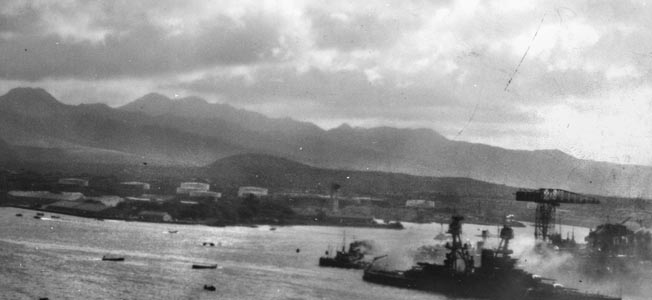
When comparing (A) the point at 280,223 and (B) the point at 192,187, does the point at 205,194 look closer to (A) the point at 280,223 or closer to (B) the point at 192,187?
(B) the point at 192,187

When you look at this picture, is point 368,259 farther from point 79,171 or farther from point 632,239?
point 79,171

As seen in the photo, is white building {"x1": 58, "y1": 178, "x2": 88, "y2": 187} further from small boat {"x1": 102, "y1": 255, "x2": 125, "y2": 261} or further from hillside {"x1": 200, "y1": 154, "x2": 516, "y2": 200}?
small boat {"x1": 102, "y1": 255, "x2": 125, "y2": 261}

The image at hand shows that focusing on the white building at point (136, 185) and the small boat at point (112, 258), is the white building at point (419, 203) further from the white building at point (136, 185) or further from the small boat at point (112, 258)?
the small boat at point (112, 258)

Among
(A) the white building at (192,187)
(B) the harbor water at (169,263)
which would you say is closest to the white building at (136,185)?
(A) the white building at (192,187)

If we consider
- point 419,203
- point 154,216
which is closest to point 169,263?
point 154,216

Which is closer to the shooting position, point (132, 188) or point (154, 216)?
point (154, 216)

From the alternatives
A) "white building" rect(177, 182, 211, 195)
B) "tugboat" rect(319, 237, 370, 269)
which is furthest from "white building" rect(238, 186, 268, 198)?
"tugboat" rect(319, 237, 370, 269)
